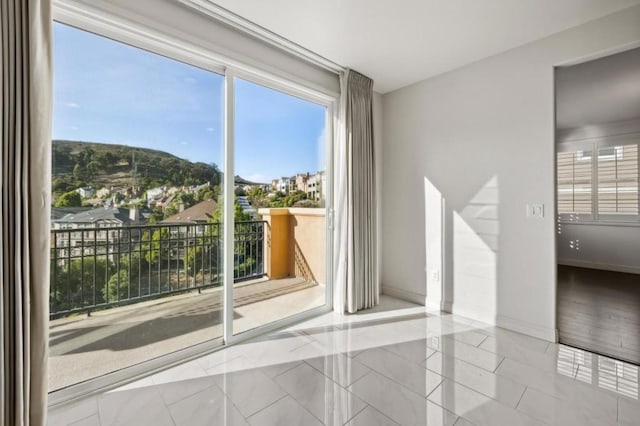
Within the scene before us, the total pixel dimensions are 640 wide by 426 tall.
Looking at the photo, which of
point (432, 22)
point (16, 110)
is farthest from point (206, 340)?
point (432, 22)

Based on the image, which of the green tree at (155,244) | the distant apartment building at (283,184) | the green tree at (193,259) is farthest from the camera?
the distant apartment building at (283,184)

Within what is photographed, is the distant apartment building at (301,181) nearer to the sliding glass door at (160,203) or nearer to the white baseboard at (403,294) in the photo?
the sliding glass door at (160,203)

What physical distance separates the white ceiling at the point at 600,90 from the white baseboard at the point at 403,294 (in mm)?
2622

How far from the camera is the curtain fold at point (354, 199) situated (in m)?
3.08

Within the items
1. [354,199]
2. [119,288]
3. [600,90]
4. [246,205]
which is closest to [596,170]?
[600,90]

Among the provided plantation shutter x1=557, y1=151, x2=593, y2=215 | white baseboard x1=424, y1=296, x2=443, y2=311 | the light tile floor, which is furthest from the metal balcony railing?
plantation shutter x1=557, y1=151, x2=593, y2=215

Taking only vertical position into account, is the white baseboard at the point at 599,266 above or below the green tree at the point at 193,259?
below

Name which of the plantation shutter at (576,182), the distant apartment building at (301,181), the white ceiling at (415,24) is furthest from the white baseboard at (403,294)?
the plantation shutter at (576,182)

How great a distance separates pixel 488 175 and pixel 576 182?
4083 mm

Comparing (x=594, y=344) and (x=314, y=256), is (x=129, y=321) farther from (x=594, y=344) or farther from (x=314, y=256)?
(x=594, y=344)

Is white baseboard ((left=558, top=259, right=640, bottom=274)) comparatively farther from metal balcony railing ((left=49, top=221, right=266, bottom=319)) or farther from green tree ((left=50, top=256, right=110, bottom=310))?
green tree ((left=50, top=256, right=110, bottom=310))

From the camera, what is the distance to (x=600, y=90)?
360cm

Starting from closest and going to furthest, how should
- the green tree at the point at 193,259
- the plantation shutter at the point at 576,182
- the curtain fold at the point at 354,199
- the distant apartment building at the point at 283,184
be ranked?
the green tree at the point at 193,259 → the distant apartment building at the point at 283,184 → the curtain fold at the point at 354,199 → the plantation shutter at the point at 576,182

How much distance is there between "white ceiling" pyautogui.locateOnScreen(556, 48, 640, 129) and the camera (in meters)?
2.94
